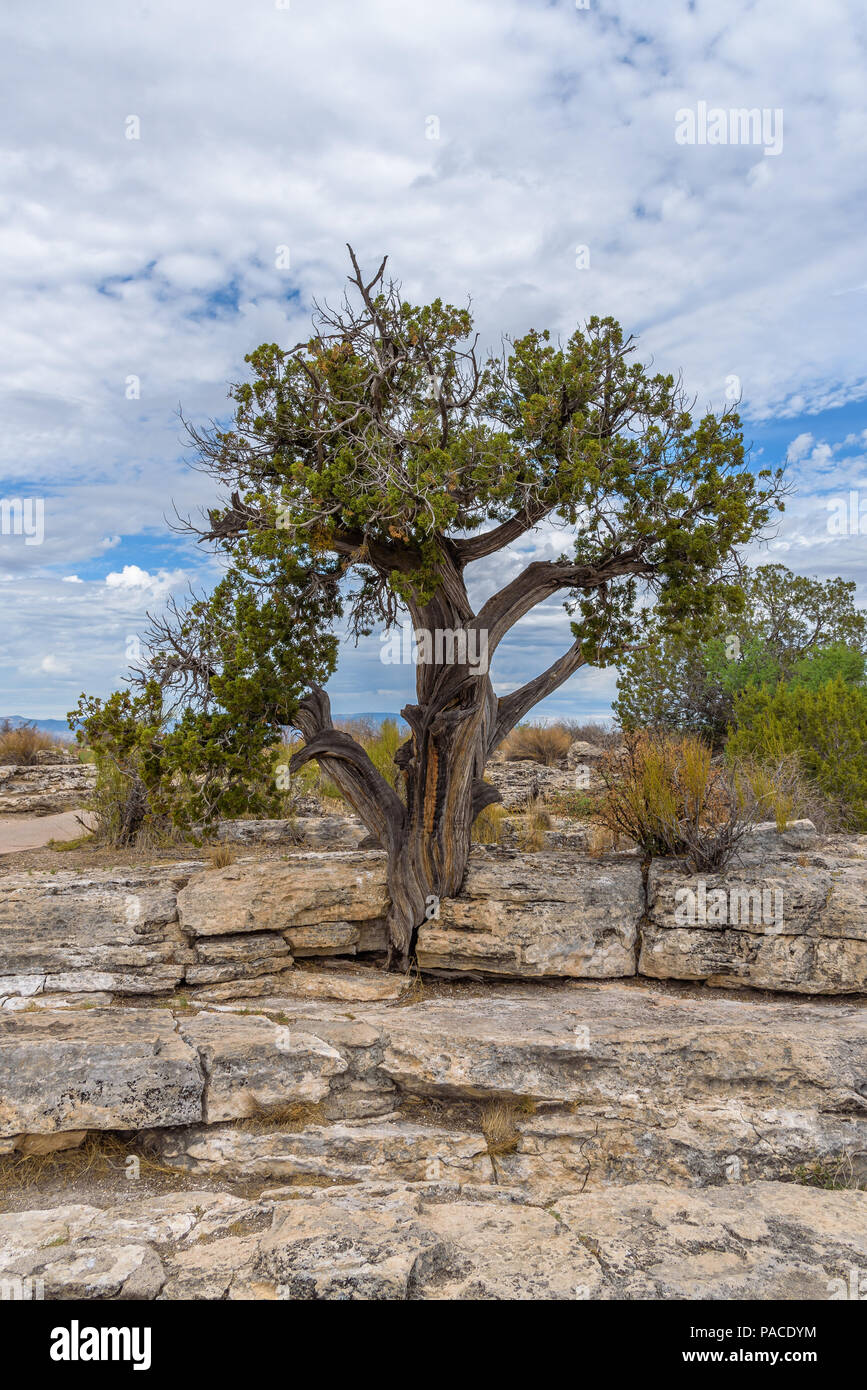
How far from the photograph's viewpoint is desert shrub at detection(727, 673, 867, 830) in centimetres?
1289

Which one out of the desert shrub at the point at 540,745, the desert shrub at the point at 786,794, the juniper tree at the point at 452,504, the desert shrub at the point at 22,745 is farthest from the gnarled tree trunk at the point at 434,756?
the desert shrub at the point at 22,745

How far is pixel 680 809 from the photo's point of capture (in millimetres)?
8555

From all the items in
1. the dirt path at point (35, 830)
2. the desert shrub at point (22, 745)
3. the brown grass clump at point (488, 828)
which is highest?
the desert shrub at point (22, 745)

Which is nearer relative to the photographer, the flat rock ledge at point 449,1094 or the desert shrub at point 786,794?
the flat rock ledge at point 449,1094

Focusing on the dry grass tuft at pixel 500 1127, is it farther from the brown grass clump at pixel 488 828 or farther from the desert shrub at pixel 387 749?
the desert shrub at pixel 387 749

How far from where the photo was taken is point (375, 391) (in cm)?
729

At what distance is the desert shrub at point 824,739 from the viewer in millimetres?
12891

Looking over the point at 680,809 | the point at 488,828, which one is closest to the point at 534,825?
the point at 488,828

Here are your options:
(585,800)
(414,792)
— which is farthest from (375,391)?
(585,800)

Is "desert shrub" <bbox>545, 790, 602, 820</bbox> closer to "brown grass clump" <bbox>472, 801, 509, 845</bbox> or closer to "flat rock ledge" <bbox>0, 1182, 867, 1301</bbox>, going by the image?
"brown grass clump" <bbox>472, 801, 509, 845</bbox>

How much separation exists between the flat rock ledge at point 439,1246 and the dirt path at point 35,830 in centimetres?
641

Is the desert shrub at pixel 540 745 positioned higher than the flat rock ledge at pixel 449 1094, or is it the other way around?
the desert shrub at pixel 540 745

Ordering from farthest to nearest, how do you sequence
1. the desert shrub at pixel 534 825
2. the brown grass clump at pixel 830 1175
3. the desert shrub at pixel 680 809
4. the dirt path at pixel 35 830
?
the dirt path at pixel 35 830, the desert shrub at pixel 534 825, the desert shrub at pixel 680 809, the brown grass clump at pixel 830 1175

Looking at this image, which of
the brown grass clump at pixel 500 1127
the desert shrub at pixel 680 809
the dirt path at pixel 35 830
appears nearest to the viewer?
the brown grass clump at pixel 500 1127
